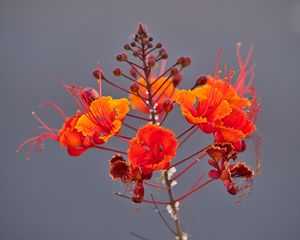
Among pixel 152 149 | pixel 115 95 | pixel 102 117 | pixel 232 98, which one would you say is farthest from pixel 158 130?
pixel 115 95

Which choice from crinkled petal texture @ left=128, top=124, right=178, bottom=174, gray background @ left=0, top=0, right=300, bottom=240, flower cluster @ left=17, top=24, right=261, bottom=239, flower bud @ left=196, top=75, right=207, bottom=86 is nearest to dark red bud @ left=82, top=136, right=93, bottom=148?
flower cluster @ left=17, top=24, right=261, bottom=239

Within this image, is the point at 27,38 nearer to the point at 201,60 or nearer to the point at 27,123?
the point at 27,123

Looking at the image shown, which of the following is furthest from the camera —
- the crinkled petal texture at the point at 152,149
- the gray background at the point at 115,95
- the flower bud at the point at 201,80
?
the gray background at the point at 115,95

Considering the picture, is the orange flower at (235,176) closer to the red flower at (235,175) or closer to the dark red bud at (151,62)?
the red flower at (235,175)

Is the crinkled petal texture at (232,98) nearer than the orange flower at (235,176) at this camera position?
No

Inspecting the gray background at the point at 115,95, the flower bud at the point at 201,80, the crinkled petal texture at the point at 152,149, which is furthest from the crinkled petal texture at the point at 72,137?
the gray background at the point at 115,95

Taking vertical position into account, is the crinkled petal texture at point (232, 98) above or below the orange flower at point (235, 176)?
above

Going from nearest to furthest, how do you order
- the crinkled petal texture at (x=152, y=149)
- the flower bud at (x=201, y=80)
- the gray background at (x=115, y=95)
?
the crinkled petal texture at (x=152, y=149) → the flower bud at (x=201, y=80) → the gray background at (x=115, y=95)

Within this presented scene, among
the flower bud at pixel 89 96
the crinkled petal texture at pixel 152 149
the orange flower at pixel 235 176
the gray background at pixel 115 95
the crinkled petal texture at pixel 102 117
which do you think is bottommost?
the orange flower at pixel 235 176
